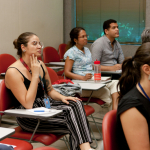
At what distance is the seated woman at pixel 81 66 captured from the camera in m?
3.00

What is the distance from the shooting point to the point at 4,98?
2037mm

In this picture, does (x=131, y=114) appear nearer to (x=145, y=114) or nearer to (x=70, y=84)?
(x=145, y=114)

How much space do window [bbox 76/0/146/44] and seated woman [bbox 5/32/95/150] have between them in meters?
3.85

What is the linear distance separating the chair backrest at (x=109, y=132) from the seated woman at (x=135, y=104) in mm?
34

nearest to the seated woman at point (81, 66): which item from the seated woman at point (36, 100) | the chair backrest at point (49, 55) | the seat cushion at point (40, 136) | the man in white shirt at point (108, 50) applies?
the man in white shirt at point (108, 50)

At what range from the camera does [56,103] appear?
7.50ft

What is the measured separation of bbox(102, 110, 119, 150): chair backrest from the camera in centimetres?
115

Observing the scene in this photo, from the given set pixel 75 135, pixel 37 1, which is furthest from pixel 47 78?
pixel 37 1

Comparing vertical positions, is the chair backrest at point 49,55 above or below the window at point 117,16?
below

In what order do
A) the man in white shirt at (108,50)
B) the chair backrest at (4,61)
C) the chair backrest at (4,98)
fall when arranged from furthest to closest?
the man in white shirt at (108,50) → the chair backrest at (4,61) → the chair backrest at (4,98)

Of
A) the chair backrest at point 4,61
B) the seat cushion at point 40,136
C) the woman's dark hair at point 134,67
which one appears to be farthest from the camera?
A: the chair backrest at point 4,61

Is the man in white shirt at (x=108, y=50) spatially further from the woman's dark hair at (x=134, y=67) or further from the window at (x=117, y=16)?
the woman's dark hair at (x=134, y=67)

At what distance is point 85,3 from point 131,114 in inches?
214

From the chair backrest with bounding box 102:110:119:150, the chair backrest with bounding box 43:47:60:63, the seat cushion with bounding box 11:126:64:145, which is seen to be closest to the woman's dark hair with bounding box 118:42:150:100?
the chair backrest with bounding box 102:110:119:150
